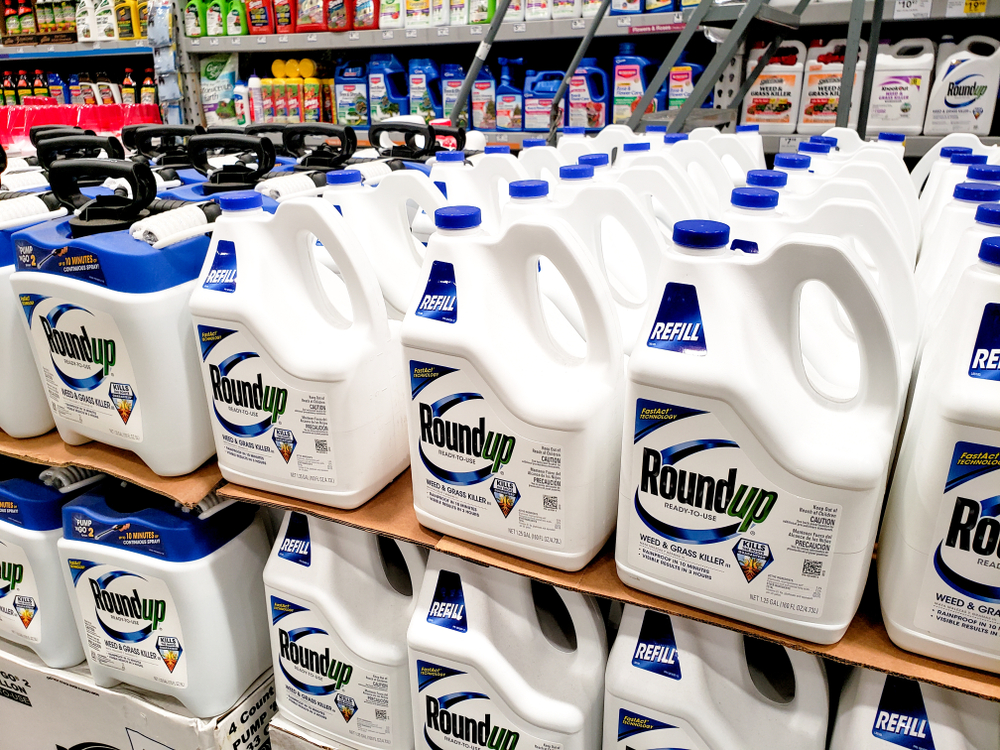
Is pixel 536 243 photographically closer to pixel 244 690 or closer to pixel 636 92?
pixel 244 690

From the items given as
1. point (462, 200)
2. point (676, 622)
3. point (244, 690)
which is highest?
point (462, 200)

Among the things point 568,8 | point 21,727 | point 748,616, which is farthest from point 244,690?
point 568,8

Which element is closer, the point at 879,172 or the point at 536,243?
the point at 536,243

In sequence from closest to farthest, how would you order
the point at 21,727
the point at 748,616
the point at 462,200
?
1. the point at 748,616
2. the point at 462,200
3. the point at 21,727

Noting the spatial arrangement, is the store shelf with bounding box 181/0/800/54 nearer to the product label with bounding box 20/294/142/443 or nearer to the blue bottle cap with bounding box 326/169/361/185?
the blue bottle cap with bounding box 326/169/361/185

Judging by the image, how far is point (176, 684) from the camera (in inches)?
51.6

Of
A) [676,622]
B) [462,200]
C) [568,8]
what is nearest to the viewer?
[676,622]

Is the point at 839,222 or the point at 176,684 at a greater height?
the point at 839,222

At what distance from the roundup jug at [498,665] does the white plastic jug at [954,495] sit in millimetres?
424

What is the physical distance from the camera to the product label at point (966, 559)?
67 cm

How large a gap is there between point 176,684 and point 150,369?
617mm

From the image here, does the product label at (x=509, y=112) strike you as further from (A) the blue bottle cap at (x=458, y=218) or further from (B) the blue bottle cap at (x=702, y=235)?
(B) the blue bottle cap at (x=702, y=235)

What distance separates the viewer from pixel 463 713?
1.08 m

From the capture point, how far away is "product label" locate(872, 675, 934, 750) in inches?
32.3
